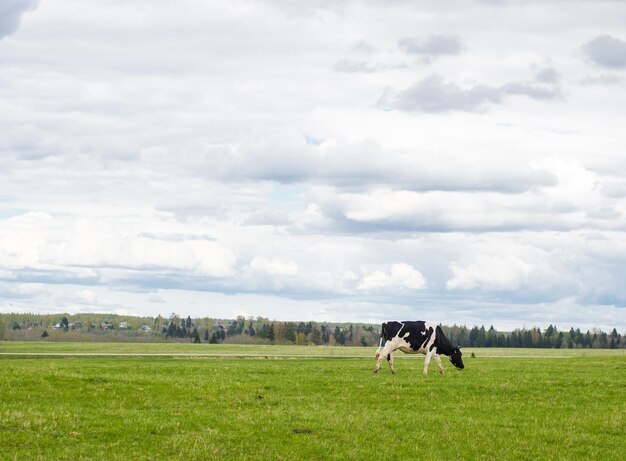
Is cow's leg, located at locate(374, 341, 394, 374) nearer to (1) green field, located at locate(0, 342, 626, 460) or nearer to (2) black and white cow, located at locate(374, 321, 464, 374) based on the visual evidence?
(2) black and white cow, located at locate(374, 321, 464, 374)

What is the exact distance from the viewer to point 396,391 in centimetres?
3111

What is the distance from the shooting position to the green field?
20.5 metres

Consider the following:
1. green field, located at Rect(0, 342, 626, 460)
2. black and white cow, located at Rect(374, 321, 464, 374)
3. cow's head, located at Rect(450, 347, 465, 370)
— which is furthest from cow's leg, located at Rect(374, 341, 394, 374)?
cow's head, located at Rect(450, 347, 465, 370)

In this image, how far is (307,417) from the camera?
24578 mm

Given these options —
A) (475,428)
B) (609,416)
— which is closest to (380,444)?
(475,428)

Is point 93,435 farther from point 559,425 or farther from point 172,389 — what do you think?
point 559,425

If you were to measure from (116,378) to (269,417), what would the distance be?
32.0 feet

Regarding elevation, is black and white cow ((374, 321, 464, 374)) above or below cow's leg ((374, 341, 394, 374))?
above

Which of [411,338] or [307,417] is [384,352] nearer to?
[411,338]

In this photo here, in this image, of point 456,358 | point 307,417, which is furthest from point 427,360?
point 307,417

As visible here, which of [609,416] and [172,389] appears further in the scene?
[172,389]

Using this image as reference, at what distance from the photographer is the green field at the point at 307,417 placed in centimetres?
2048

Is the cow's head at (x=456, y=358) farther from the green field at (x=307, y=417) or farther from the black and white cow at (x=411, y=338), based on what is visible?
the green field at (x=307, y=417)

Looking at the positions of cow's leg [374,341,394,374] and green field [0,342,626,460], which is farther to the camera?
cow's leg [374,341,394,374]
